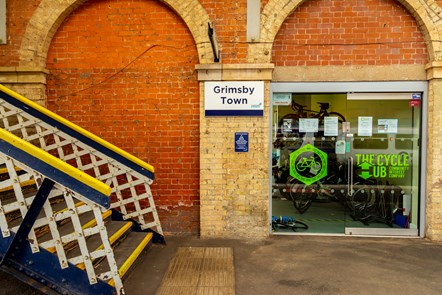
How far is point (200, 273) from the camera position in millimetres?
4148

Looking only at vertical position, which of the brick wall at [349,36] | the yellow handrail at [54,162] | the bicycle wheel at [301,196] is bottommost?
the bicycle wheel at [301,196]

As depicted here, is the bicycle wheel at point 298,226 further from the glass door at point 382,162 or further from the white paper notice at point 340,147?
the white paper notice at point 340,147

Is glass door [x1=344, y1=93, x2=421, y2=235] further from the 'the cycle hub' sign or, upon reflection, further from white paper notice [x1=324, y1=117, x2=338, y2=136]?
the 'the cycle hub' sign

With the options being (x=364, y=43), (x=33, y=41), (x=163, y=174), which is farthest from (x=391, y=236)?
(x=33, y=41)

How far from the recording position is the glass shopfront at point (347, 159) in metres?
5.64

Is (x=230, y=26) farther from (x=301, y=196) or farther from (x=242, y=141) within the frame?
(x=301, y=196)

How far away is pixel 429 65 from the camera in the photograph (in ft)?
17.4

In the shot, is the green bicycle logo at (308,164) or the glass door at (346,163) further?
the green bicycle logo at (308,164)

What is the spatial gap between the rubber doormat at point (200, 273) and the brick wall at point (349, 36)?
3.28 metres

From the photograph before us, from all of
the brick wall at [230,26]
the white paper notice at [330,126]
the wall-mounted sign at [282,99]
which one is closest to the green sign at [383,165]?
the white paper notice at [330,126]

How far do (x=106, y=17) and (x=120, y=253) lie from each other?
387 cm

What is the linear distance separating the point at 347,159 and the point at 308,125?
0.90 meters

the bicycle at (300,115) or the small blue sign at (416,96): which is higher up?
the small blue sign at (416,96)

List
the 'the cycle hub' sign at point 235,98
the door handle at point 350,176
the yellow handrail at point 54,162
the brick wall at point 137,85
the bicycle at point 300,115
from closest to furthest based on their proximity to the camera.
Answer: the yellow handrail at point 54,162 → the 'the cycle hub' sign at point 235,98 → the brick wall at point 137,85 → the bicycle at point 300,115 → the door handle at point 350,176
